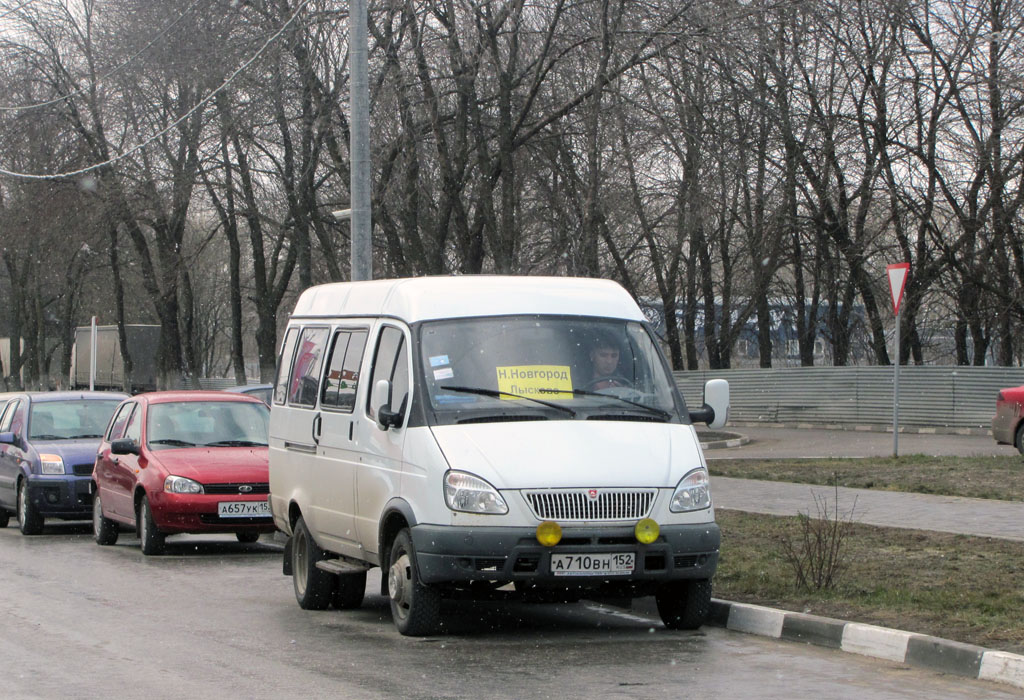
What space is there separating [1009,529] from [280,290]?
119ft

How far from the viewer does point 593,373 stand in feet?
28.5

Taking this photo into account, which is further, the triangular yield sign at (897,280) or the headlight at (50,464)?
the triangular yield sign at (897,280)

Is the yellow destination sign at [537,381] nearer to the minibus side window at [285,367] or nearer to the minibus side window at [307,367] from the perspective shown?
the minibus side window at [307,367]

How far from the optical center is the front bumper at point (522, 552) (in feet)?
25.5

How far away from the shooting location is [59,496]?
16.2 metres

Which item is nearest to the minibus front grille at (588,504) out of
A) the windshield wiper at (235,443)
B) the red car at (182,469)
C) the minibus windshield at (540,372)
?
the minibus windshield at (540,372)

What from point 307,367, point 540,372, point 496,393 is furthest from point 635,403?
point 307,367

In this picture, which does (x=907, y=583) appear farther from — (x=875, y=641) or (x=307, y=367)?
(x=307, y=367)

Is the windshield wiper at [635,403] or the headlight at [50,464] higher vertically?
the windshield wiper at [635,403]

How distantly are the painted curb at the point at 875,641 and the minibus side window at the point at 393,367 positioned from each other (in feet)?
8.09

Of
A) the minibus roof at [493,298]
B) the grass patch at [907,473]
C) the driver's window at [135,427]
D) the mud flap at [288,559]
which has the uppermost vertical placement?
the minibus roof at [493,298]

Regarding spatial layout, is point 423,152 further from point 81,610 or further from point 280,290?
point 280,290

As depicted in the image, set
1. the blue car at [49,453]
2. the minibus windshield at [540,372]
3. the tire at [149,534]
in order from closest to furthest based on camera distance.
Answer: the minibus windshield at [540,372] < the tire at [149,534] < the blue car at [49,453]

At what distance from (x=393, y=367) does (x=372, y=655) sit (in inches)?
73.7
